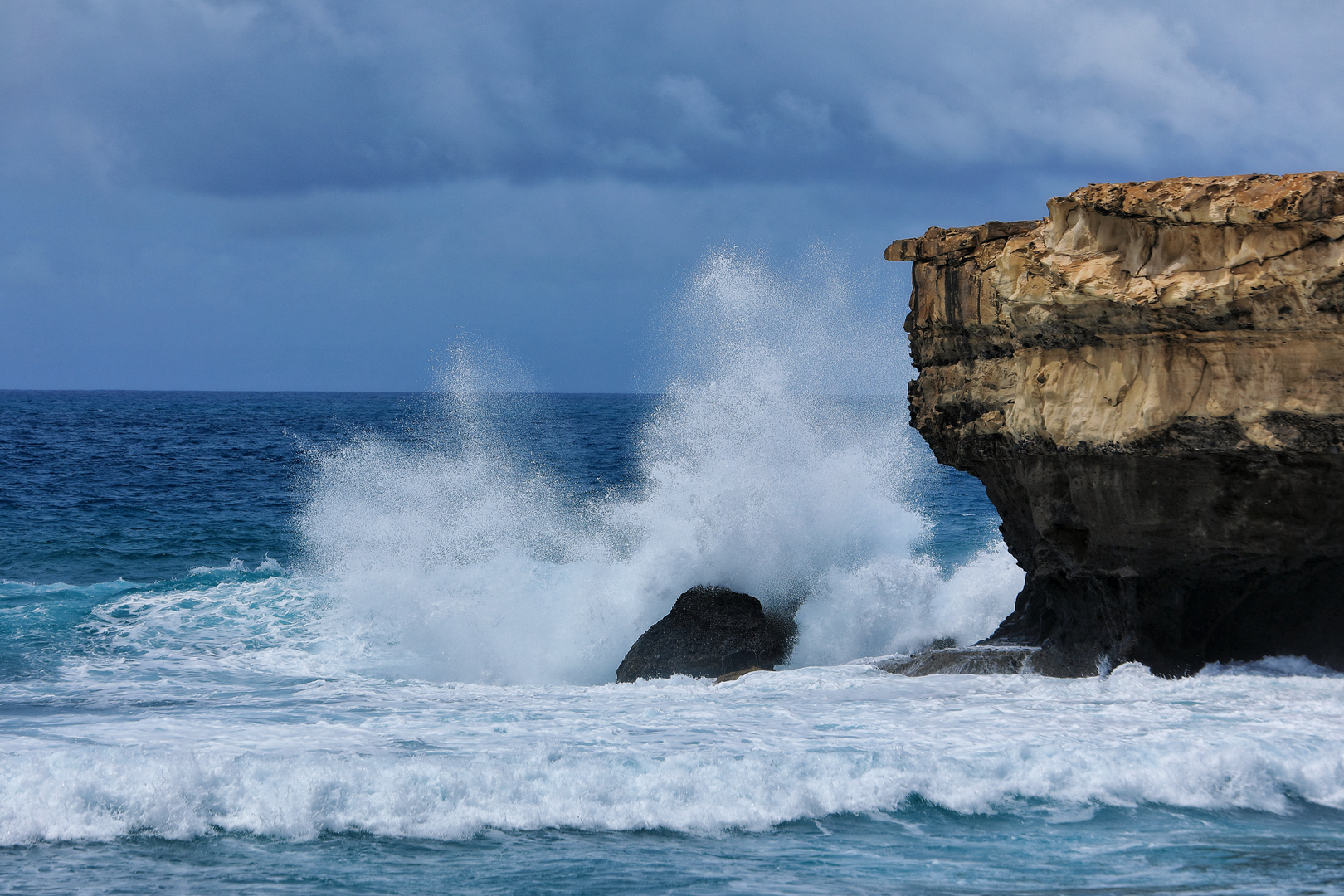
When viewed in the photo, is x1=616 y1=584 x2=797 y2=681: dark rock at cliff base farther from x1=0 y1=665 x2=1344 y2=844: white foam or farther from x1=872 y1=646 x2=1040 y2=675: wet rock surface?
x1=0 y1=665 x2=1344 y2=844: white foam

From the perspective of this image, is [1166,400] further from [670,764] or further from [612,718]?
[612,718]

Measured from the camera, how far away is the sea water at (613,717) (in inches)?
204

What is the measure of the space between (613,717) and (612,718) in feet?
0.21

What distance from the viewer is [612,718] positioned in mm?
7445

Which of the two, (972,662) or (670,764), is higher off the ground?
(972,662)

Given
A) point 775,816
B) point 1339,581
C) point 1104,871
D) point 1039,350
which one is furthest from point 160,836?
point 1339,581

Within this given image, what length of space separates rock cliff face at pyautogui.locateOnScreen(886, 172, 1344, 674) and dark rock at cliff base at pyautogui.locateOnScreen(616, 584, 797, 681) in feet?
9.65

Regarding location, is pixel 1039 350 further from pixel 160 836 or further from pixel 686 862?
pixel 160 836

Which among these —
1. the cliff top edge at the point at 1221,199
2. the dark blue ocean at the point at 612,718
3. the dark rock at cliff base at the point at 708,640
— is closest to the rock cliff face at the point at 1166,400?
the cliff top edge at the point at 1221,199

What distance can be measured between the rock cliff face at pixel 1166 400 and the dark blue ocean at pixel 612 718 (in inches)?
23.3

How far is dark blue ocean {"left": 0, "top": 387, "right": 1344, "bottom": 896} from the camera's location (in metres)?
5.18

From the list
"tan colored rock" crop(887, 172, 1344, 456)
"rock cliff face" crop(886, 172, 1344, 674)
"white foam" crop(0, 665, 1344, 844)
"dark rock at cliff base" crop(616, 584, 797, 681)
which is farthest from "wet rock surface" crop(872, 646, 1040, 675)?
"tan colored rock" crop(887, 172, 1344, 456)

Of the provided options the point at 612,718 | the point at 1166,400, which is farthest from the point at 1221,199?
the point at 612,718

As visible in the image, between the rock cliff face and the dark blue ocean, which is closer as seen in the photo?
the dark blue ocean
